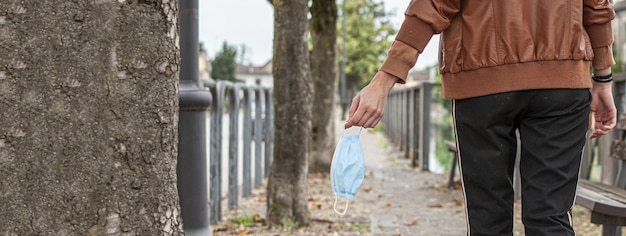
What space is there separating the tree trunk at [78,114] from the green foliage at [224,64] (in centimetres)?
9729

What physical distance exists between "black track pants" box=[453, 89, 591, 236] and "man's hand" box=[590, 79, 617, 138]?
1.27 ft

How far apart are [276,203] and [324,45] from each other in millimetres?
5164

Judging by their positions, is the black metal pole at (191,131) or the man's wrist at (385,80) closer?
the man's wrist at (385,80)

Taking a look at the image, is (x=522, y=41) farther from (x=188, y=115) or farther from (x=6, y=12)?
(x=188, y=115)

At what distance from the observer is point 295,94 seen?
21.9 feet

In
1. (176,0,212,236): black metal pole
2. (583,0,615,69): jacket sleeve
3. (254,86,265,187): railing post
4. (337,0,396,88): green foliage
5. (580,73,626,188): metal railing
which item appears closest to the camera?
(583,0,615,69): jacket sleeve

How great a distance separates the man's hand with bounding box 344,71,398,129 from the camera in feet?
8.86

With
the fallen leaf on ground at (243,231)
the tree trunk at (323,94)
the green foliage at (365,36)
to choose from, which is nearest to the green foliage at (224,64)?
the green foliage at (365,36)

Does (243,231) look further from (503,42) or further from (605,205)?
(503,42)

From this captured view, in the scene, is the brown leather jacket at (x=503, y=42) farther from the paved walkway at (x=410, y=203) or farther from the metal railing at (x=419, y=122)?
the metal railing at (x=419, y=122)

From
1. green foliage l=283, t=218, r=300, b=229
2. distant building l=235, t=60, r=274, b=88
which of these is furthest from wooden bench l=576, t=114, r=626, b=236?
distant building l=235, t=60, r=274, b=88

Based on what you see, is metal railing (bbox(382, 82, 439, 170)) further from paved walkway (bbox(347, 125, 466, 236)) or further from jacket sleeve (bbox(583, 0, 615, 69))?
jacket sleeve (bbox(583, 0, 615, 69))

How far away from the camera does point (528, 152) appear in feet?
8.98

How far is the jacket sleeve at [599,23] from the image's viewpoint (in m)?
2.81
